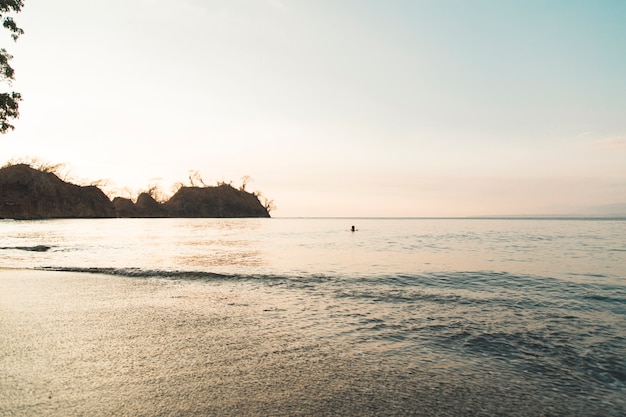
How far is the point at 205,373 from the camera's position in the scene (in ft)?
13.5

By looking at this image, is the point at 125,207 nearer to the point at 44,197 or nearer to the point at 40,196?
the point at 44,197

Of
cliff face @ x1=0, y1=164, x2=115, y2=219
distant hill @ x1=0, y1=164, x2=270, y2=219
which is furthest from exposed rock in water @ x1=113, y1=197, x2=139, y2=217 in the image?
cliff face @ x1=0, y1=164, x2=115, y2=219

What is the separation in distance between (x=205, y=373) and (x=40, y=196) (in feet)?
470

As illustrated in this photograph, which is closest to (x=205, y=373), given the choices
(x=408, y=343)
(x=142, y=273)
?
(x=408, y=343)

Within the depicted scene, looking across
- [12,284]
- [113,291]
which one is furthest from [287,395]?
[12,284]

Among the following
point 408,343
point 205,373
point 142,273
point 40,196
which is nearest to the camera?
point 205,373

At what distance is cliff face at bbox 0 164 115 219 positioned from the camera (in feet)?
362

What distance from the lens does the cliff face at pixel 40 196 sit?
110m

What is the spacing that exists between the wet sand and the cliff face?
135 meters

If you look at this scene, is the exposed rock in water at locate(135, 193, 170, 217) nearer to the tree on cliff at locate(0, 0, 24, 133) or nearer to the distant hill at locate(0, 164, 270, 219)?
the distant hill at locate(0, 164, 270, 219)

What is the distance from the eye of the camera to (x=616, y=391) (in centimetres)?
412

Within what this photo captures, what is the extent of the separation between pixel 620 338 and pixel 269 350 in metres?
6.25

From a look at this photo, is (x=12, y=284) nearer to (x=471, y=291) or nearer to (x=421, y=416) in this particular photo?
(x=421, y=416)

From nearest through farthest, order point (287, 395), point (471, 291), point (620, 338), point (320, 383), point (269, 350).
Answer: point (287, 395)
point (320, 383)
point (269, 350)
point (620, 338)
point (471, 291)
